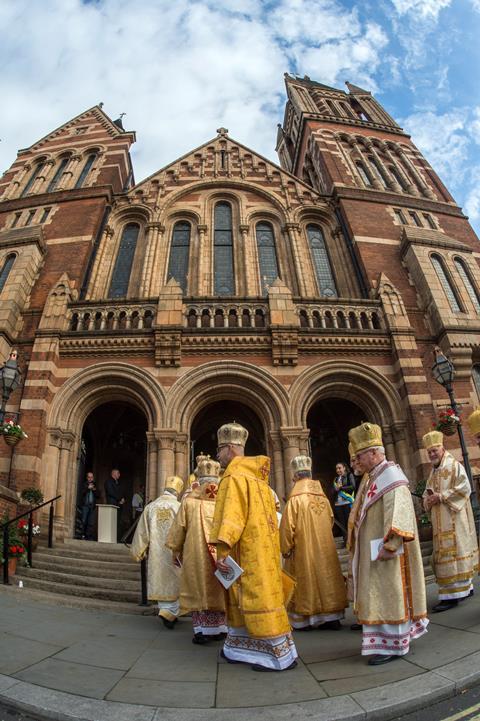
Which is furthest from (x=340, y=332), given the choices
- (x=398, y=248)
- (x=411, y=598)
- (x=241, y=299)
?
(x=411, y=598)

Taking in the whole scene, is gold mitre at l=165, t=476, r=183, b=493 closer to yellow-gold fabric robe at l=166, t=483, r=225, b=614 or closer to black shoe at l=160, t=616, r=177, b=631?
yellow-gold fabric robe at l=166, t=483, r=225, b=614

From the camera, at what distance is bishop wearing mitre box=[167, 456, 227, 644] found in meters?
4.41

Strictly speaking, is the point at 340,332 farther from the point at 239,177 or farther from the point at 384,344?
the point at 239,177

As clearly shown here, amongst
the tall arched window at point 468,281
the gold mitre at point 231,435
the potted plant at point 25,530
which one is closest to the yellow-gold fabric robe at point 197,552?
the gold mitre at point 231,435

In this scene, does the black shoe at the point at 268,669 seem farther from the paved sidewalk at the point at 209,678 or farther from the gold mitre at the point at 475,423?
the gold mitre at the point at 475,423

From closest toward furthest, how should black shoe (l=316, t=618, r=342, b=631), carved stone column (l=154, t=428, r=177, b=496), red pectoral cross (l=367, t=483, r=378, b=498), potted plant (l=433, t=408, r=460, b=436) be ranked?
red pectoral cross (l=367, t=483, r=378, b=498) → black shoe (l=316, t=618, r=342, b=631) → potted plant (l=433, t=408, r=460, b=436) → carved stone column (l=154, t=428, r=177, b=496)

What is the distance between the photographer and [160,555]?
562 centimetres

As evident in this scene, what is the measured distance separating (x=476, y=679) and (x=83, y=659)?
2.93m

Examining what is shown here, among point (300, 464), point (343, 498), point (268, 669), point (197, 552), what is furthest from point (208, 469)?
point (343, 498)

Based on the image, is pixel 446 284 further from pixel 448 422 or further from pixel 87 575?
pixel 87 575

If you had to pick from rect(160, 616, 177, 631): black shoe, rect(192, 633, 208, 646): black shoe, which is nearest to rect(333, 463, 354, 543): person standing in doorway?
rect(160, 616, 177, 631): black shoe

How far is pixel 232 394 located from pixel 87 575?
18.3 ft

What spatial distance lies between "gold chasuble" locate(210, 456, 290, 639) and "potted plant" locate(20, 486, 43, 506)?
701 centimetres

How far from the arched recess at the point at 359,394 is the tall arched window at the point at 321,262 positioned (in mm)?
4239
